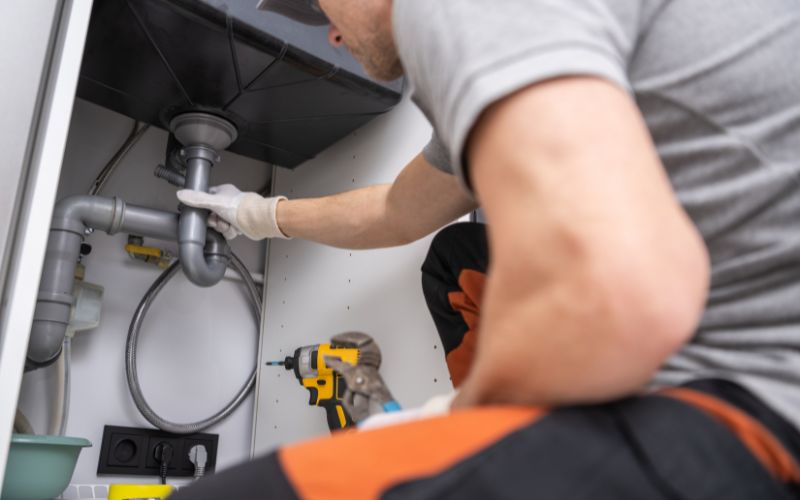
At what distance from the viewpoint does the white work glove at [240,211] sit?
1247mm

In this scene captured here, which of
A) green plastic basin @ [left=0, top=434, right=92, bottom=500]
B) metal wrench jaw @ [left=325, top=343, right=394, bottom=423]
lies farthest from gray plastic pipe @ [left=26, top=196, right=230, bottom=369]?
metal wrench jaw @ [left=325, top=343, right=394, bottom=423]

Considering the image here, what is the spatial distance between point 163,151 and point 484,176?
136 cm

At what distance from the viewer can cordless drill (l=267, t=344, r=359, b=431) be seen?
3.77 feet

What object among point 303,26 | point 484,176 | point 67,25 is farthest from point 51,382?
point 484,176

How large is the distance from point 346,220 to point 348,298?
0.79ft

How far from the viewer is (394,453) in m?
0.35

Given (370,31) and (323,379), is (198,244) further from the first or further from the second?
(370,31)

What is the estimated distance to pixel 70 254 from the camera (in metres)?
1.10

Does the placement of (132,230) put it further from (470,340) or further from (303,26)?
(470,340)

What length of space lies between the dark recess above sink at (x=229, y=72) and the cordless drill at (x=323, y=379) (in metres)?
0.50

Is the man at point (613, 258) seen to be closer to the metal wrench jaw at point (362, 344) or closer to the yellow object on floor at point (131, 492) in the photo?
the metal wrench jaw at point (362, 344)

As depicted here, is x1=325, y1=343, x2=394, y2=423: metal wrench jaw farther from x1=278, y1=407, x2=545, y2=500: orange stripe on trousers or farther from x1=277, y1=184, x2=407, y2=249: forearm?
x1=277, y1=184, x2=407, y2=249: forearm

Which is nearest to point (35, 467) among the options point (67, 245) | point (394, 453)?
point (67, 245)

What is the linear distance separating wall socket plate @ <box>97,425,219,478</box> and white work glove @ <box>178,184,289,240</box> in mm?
498
